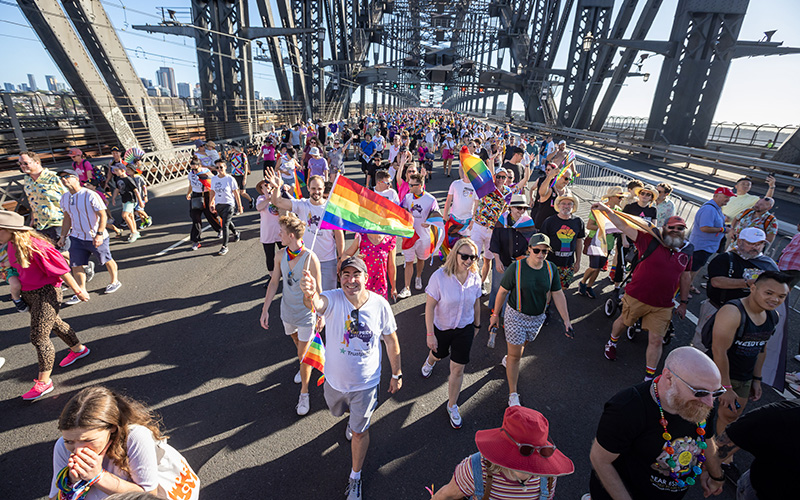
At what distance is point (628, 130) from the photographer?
25.6 metres

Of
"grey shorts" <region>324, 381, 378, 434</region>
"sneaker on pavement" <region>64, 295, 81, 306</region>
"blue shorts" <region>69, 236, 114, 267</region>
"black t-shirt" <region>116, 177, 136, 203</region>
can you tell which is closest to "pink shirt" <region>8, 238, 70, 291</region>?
"blue shorts" <region>69, 236, 114, 267</region>

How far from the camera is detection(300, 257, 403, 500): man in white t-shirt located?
273cm

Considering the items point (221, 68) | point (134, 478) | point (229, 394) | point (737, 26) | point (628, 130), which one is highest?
point (737, 26)

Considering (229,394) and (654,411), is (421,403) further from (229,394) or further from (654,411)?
(654,411)

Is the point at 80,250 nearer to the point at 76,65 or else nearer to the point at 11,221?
the point at 11,221

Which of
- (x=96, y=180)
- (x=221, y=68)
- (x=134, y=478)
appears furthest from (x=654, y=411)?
(x=221, y=68)

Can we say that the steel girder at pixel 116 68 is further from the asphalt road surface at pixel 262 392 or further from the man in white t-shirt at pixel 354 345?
the man in white t-shirt at pixel 354 345

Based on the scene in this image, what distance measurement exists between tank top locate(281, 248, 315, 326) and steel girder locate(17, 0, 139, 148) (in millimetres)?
12215

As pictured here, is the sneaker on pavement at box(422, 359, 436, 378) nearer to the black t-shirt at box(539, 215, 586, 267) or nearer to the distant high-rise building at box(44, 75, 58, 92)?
the black t-shirt at box(539, 215, 586, 267)

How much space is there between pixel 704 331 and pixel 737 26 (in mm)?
17235

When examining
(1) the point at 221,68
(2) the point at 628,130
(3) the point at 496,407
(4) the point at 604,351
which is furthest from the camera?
(2) the point at 628,130

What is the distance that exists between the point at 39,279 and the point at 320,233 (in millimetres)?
3002

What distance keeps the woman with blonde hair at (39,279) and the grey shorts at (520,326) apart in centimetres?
495

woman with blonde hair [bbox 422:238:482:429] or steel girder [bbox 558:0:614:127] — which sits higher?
steel girder [bbox 558:0:614:127]
